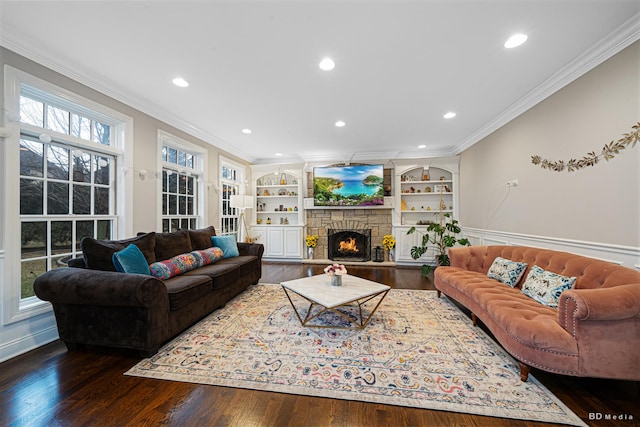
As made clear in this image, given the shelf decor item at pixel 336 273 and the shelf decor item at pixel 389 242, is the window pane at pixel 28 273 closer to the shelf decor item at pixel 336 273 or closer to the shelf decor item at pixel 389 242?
the shelf decor item at pixel 336 273

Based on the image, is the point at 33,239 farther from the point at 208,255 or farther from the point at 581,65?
the point at 581,65

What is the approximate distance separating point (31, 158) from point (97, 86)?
99cm

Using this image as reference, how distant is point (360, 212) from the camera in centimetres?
576

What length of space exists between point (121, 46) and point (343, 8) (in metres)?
1.92

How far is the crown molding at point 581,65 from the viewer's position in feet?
6.02

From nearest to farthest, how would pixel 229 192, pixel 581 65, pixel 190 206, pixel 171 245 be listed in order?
1. pixel 581 65
2. pixel 171 245
3. pixel 190 206
4. pixel 229 192

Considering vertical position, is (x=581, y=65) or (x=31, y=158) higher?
(x=581, y=65)

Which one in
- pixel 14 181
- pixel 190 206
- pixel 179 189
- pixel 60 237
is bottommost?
pixel 60 237

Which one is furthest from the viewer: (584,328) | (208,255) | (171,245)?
(208,255)

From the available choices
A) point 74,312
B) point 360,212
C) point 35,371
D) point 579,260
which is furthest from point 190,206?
point 579,260

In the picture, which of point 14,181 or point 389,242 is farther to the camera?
point 389,242

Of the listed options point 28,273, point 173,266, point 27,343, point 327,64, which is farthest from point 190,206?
point 327,64

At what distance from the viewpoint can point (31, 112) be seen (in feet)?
7.13

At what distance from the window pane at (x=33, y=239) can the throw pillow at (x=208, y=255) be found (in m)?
A: 1.33
